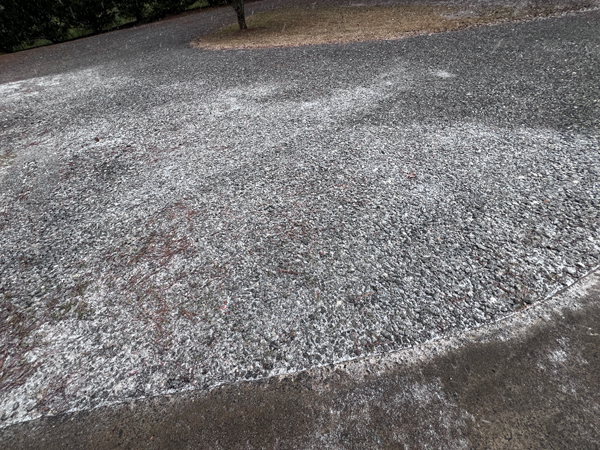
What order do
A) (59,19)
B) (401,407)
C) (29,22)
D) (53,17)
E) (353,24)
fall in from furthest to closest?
(59,19) < (53,17) < (29,22) < (353,24) < (401,407)

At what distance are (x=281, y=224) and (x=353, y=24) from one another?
30.7ft

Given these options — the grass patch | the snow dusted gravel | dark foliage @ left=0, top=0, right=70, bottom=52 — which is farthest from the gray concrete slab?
dark foliage @ left=0, top=0, right=70, bottom=52

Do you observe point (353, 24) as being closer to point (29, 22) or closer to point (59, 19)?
point (59, 19)

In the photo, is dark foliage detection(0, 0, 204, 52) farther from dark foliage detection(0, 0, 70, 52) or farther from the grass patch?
the grass patch

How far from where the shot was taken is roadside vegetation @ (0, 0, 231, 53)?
11.6 meters

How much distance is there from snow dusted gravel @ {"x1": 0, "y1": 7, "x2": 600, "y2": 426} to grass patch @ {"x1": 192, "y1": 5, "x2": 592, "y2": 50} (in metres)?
3.71

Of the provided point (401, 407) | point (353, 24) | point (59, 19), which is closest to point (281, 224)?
point (401, 407)

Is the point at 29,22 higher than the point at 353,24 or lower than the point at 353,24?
higher

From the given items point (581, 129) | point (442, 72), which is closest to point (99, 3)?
point (442, 72)

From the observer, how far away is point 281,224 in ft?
9.47

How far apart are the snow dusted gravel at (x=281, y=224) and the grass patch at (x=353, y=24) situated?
3714 mm

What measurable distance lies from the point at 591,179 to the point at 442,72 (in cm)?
340

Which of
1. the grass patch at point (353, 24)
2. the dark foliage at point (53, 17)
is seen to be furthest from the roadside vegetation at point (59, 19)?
the grass patch at point (353, 24)

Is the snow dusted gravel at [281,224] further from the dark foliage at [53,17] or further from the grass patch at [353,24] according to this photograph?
the dark foliage at [53,17]
